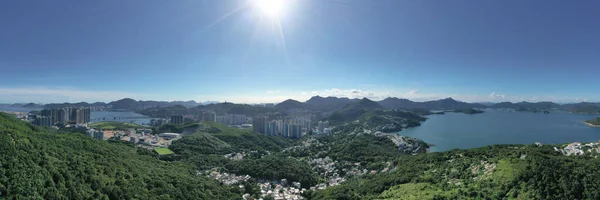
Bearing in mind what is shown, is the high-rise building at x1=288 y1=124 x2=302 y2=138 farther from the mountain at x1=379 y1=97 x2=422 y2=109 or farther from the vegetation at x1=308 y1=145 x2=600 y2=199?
the mountain at x1=379 y1=97 x2=422 y2=109

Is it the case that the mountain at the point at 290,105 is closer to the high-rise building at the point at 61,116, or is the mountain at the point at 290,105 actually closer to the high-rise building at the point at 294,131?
the high-rise building at the point at 294,131

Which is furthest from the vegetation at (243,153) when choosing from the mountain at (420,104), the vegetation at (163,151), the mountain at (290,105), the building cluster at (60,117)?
the mountain at (420,104)

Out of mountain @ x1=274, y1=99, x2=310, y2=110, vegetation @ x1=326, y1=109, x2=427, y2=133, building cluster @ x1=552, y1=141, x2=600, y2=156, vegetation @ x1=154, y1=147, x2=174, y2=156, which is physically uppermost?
mountain @ x1=274, y1=99, x2=310, y2=110

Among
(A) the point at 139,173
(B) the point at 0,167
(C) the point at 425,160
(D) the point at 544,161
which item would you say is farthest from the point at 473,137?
(B) the point at 0,167

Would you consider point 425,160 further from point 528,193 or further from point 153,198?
point 153,198

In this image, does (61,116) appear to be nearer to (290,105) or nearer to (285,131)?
(285,131)

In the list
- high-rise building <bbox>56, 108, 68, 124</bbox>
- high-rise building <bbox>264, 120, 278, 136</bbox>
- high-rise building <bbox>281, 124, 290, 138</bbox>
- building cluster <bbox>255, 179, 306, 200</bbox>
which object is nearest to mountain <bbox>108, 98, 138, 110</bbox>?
high-rise building <bbox>56, 108, 68, 124</bbox>
